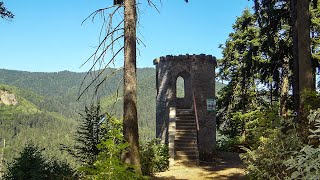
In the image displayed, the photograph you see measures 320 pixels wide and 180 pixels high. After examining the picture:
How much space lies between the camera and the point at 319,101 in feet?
24.8

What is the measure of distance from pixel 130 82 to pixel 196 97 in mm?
10008

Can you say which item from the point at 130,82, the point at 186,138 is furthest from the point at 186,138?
the point at 130,82

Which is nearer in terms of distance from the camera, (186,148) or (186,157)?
(186,157)

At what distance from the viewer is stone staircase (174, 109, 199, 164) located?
15.6 m

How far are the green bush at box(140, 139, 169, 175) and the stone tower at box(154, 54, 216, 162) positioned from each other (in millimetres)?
2287

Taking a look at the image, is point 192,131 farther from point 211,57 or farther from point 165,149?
point 211,57

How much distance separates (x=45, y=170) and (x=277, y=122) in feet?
28.7

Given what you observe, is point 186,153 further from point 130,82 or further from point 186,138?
point 130,82

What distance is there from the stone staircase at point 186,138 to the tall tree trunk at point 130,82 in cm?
776

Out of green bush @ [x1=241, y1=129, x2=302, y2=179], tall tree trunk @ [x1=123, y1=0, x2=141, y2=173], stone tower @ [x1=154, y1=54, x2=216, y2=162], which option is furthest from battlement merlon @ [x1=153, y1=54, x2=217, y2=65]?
green bush @ [x1=241, y1=129, x2=302, y2=179]

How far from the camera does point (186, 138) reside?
55.1 feet

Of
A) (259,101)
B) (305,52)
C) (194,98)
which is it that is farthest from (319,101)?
(259,101)

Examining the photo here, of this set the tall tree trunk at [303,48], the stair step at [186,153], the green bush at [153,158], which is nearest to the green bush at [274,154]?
the tall tree trunk at [303,48]

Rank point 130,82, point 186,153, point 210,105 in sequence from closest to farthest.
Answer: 1. point 130,82
2. point 186,153
3. point 210,105
